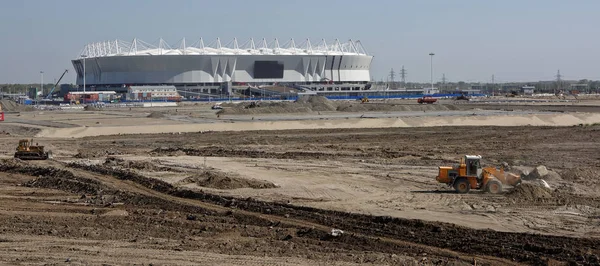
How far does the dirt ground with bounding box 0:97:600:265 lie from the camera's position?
13914 mm

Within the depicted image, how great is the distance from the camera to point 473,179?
69.2 feet

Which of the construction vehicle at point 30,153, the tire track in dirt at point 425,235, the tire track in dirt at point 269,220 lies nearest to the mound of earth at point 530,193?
the tire track in dirt at point 425,235

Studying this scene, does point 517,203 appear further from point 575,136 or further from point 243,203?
point 575,136

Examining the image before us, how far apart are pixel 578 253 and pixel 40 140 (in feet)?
116

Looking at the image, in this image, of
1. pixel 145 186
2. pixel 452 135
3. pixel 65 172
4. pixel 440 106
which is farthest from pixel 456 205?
pixel 440 106

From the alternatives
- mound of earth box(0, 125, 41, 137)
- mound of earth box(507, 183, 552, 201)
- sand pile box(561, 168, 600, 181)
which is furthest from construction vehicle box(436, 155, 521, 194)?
mound of earth box(0, 125, 41, 137)

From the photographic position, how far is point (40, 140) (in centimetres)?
4375

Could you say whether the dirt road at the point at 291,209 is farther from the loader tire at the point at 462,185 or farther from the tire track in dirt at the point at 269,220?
the loader tire at the point at 462,185

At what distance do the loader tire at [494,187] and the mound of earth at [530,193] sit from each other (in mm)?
356

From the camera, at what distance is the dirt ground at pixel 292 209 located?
13.9 metres

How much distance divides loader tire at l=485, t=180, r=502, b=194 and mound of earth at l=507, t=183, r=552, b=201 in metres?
0.36

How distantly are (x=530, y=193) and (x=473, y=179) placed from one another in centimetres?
150

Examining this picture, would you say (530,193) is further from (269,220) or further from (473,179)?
(269,220)

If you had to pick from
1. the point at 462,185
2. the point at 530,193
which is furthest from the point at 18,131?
the point at 530,193
